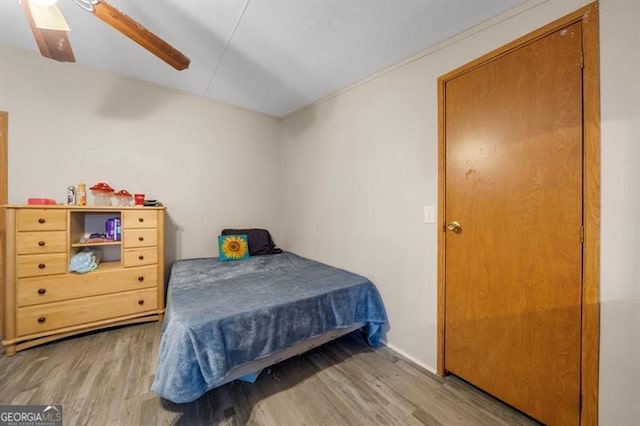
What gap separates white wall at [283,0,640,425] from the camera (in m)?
1.03

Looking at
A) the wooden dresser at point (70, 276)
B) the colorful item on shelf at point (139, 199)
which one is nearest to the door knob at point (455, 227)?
the wooden dresser at point (70, 276)

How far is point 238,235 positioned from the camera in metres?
2.87

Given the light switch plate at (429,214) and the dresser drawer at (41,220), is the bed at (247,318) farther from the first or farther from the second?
the dresser drawer at (41,220)

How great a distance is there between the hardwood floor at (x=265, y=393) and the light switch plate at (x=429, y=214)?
1.10 meters

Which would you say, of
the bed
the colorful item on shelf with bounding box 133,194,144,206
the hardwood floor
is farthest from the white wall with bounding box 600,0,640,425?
the colorful item on shelf with bounding box 133,194,144,206

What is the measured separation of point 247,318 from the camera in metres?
1.38

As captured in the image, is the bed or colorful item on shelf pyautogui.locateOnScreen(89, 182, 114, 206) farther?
colorful item on shelf pyautogui.locateOnScreen(89, 182, 114, 206)

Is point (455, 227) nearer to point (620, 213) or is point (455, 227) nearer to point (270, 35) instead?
point (620, 213)

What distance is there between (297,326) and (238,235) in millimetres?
1625

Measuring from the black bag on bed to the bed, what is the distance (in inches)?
20.7

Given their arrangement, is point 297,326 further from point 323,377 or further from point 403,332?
point 403,332

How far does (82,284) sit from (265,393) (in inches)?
70.1

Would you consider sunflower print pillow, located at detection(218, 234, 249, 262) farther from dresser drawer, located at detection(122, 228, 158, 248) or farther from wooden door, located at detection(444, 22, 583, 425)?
wooden door, located at detection(444, 22, 583, 425)

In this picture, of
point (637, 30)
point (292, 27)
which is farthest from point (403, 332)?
point (292, 27)
